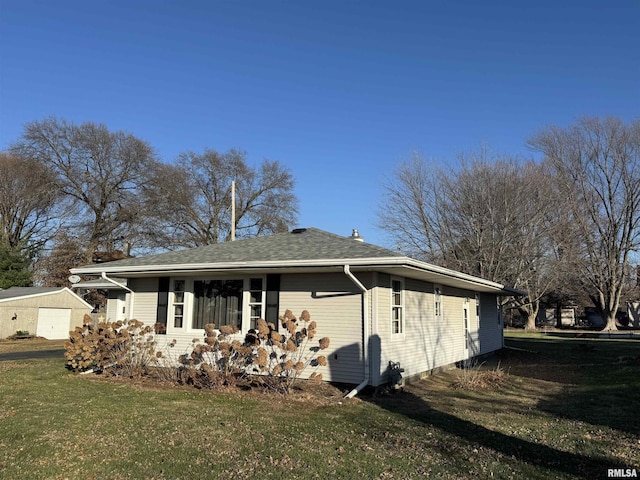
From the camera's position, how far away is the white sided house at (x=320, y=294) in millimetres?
9172

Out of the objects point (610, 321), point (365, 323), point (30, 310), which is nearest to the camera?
point (365, 323)

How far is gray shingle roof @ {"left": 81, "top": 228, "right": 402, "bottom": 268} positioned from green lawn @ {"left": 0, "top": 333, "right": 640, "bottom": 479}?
2.67 m

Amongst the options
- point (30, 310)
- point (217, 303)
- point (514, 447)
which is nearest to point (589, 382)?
point (514, 447)

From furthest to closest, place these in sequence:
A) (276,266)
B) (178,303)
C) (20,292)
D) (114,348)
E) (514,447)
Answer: (20,292)
(178,303)
(114,348)
(276,266)
(514,447)

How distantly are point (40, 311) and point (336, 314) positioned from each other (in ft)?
75.1

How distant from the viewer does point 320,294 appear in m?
9.75

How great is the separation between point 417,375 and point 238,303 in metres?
4.48

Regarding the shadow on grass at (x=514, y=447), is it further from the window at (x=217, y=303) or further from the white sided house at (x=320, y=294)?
the window at (x=217, y=303)

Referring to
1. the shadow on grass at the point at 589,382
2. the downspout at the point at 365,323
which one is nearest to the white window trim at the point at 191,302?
the downspout at the point at 365,323

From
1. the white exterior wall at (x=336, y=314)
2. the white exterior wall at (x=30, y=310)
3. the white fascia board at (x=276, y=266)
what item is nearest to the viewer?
the white fascia board at (x=276, y=266)

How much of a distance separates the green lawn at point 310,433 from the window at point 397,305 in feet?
4.29

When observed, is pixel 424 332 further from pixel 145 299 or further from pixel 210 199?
pixel 210 199

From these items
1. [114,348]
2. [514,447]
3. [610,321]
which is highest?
[610,321]

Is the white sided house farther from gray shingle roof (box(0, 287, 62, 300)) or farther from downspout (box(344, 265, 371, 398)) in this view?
gray shingle roof (box(0, 287, 62, 300))
